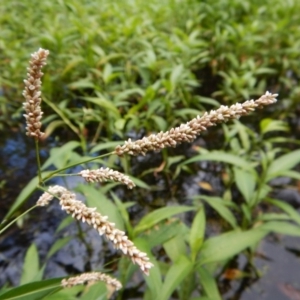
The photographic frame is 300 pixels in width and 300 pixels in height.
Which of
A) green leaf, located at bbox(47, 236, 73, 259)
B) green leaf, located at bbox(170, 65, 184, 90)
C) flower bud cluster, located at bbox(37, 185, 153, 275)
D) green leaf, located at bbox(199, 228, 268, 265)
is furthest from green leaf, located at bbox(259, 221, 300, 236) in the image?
green leaf, located at bbox(170, 65, 184, 90)

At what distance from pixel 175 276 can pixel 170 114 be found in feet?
5.86

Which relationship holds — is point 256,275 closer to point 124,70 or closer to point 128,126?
point 128,126

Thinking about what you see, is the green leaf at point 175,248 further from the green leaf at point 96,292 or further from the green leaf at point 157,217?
the green leaf at point 96,292

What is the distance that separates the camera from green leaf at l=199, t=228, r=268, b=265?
1378 millimetres

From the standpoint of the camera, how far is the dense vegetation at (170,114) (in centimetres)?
149

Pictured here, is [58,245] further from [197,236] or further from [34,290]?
[34,290]

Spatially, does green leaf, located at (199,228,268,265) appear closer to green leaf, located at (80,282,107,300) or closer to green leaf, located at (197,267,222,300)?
green leaf, located at (197,267,222,300)

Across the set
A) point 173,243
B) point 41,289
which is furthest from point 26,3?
point 41,289

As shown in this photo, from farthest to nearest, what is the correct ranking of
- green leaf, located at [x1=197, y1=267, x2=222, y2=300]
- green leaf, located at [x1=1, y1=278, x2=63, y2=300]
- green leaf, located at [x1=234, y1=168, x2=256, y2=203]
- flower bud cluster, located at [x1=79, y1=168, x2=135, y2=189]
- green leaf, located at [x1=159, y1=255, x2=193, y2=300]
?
green leaf, located at [x1=234, y1=168, x2=256, y2=203] < green leaf, located at [x1=197, y1=267, x2=222, y2=300] < green leaf, located at [x1=159, y1=255, x2=193, y2=300] < green leaf, located at [x1=1, y1=278, x2=63, y2=300] < flower bud cluster, located at [x1=79, y1=168, x2=135, y2=189]

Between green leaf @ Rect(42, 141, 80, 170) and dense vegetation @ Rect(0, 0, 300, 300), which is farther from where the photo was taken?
green leaf @ Rect(42, 141, 80, 170)

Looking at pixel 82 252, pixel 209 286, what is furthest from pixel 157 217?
pixel 82 252

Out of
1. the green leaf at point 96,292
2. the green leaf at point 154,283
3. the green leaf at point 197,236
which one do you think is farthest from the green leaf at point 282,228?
the green leaf at point 96,292

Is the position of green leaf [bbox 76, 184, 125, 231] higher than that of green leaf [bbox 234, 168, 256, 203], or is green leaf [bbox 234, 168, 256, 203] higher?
green leaf [bbox 76, 184, 125, 231]

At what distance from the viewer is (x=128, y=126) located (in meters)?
2.50
